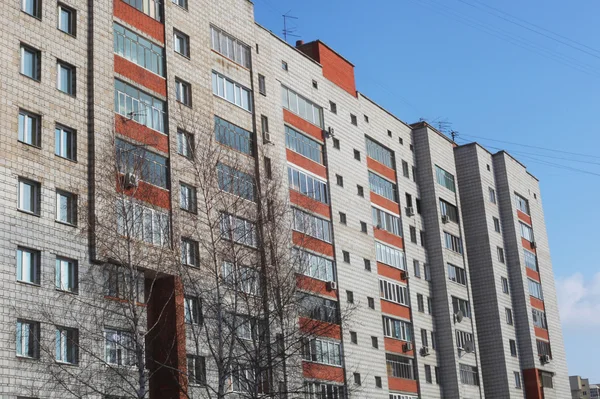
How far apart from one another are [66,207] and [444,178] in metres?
36.6

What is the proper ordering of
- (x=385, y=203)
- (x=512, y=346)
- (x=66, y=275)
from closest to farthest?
(x=66, y=275), (x=385, y=203), (x=512, y=346)

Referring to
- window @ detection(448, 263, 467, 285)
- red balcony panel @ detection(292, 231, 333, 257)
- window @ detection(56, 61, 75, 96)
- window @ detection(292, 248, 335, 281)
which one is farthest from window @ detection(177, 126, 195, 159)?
window @ detection(448, 263, 467, 285)

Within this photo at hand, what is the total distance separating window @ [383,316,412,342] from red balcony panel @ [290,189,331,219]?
7.88m

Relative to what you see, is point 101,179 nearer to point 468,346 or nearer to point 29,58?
point 29,58

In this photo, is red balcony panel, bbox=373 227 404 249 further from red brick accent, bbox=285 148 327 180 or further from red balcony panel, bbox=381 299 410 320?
red brick accent, bbox=285 148 327 180

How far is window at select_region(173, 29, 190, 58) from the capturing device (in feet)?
138

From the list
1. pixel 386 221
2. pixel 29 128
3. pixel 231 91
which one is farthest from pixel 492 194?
pixel 29 128

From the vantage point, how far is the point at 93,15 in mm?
36969

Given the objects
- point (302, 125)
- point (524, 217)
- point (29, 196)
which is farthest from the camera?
point (524, 217)

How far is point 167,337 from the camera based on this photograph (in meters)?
37.0

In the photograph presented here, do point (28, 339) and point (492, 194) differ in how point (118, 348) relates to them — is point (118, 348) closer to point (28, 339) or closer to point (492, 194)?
point (28, 339)

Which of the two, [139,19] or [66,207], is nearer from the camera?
[66,207]

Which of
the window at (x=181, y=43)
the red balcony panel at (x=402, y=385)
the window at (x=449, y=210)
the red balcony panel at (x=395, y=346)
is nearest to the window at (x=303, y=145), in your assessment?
the window at (x=181, y=43)

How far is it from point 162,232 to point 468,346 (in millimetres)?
29693
